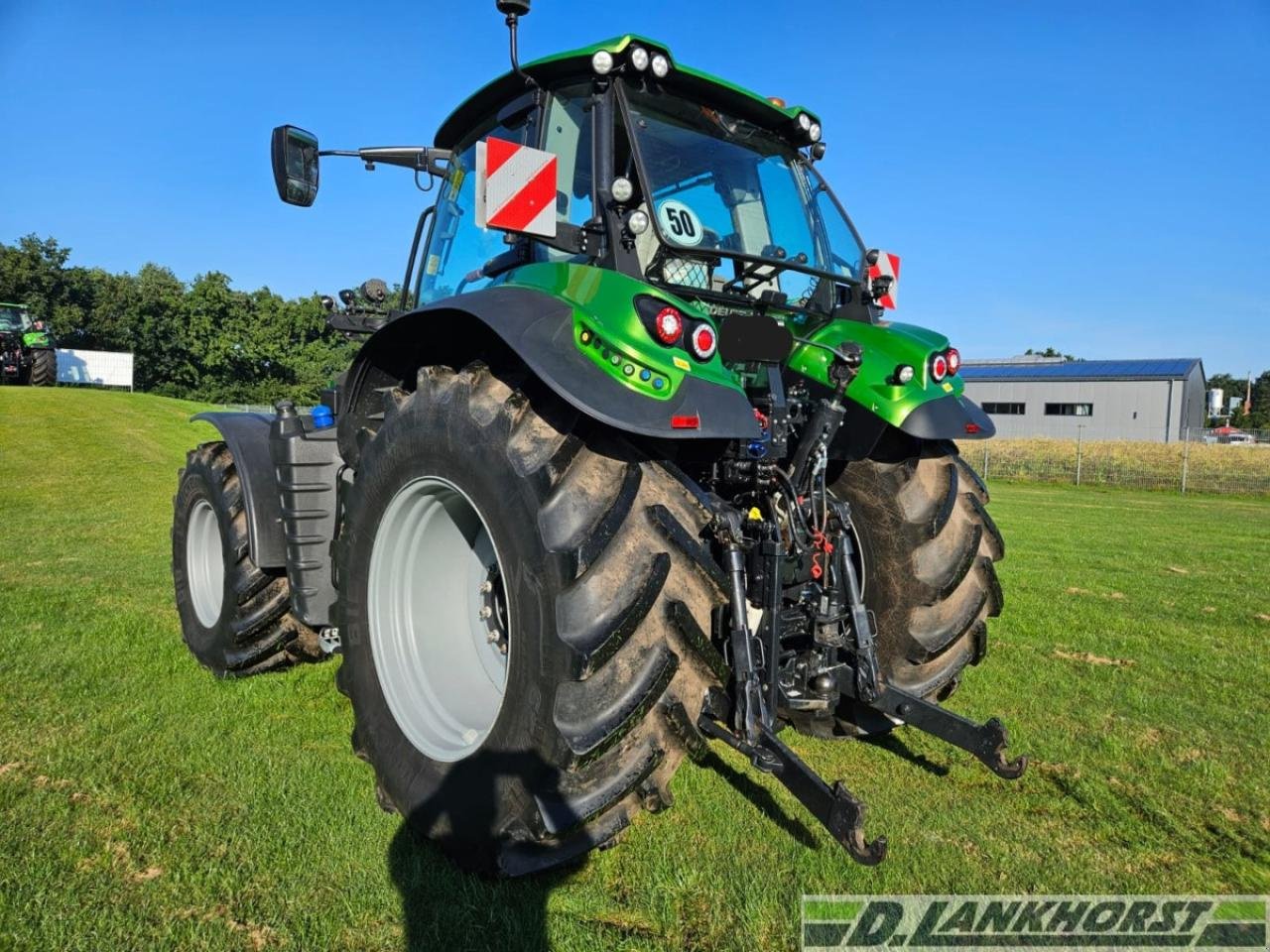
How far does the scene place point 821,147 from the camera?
381cm

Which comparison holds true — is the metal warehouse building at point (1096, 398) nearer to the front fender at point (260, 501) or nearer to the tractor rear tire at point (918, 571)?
the tractor rear tire at point (918, 571)

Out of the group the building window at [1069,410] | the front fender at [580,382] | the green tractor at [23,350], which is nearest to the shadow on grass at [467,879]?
the front fender at [580,382]

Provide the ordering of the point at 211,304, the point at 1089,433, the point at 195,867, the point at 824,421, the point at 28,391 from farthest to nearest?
the point at 211,304 < the point at 1089,433 < the point at 28,391 < the point at 824,421 < the point at 195,867

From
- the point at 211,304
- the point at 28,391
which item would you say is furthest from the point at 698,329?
the point at 211,304

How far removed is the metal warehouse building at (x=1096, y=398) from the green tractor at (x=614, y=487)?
126 feet

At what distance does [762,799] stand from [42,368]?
Result: 29501 mm

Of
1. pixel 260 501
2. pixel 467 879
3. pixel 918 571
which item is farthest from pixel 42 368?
pixel 918 571

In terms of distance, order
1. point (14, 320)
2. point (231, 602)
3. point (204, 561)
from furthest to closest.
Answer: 1. point (14, 320)
2. point (204, 561)
3. point (231, 602)

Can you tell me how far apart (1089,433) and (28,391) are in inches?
1646

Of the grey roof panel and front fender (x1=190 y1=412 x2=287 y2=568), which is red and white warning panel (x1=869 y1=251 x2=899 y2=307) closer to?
front fender (x1=190 y1=412 x2=287 y2=568)

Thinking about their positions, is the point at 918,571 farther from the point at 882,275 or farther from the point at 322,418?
the point at 322,418

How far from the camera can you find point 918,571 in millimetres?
3201

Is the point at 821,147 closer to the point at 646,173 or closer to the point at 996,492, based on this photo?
the point at 646,173

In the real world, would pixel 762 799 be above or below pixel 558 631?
below
